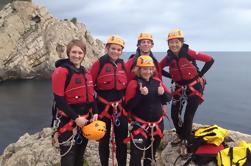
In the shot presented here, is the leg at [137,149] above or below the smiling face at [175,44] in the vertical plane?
below

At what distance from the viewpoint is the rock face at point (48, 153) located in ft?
34.0

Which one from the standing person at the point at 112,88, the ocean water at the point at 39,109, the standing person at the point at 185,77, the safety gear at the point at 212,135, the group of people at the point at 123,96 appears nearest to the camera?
the group of people at the point at 123,96

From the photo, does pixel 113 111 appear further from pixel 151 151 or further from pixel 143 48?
pixel 143 48

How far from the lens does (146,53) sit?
359 inches

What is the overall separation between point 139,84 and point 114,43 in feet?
4.60

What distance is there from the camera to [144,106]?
8.05 meters

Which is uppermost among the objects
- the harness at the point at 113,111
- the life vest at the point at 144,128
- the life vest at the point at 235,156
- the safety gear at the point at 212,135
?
the harness at the point at 113,111

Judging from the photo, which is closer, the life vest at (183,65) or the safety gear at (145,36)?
the safety gear at (145,36)

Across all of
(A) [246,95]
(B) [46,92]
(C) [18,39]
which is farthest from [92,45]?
(A) [246,95]

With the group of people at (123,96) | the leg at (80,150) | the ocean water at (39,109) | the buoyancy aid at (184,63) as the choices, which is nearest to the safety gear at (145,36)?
the group of people at (123,96)

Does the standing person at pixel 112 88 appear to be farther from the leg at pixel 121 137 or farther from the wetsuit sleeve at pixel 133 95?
the wetsuit sleeve at pixel 133 95

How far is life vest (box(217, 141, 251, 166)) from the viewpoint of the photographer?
7.87 m

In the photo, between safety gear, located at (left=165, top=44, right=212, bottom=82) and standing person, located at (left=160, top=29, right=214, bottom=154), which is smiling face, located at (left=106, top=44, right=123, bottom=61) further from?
safety gear, located at (left=165, top=44, right=212, bottom=82)

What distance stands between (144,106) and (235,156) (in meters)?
2.68
